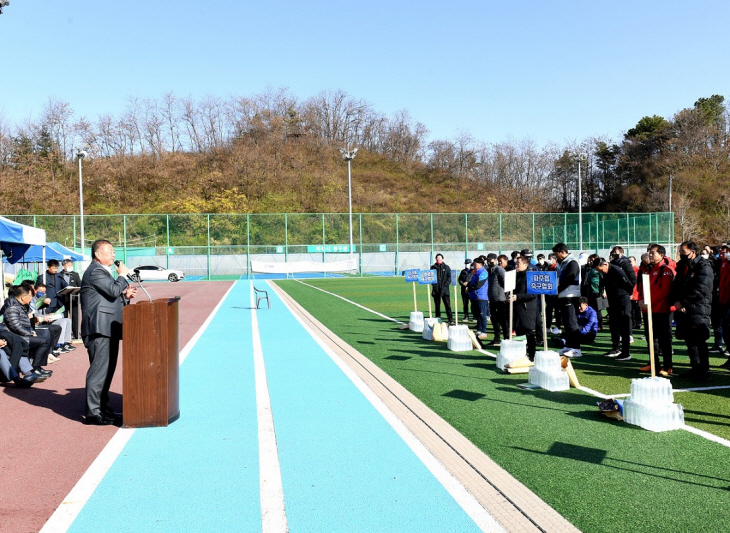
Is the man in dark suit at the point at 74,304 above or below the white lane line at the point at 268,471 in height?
above

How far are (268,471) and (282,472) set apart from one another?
119 millimetres

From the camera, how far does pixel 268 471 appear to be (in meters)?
4.80

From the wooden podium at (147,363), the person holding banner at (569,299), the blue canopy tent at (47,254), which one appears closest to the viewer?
the wooden podium at (147,363)

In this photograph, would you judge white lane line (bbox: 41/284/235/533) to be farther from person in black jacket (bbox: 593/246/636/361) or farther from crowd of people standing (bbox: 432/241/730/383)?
person in black jacket (bbox: 593/246/636/361)

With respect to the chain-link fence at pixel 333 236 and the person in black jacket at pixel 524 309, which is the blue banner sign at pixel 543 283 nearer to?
the person in black jacket at pixel 524 309

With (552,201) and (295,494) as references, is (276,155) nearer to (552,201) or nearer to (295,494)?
(552,201)

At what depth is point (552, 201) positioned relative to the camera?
89.4 metres

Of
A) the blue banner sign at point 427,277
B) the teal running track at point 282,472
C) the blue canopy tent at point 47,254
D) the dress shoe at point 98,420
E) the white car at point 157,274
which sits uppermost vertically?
the blue canopy tent at point 47,254

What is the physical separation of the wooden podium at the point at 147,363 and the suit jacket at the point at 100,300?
0.34 m

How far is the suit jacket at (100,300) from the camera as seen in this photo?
241 inches

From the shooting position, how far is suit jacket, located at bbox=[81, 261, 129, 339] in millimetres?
6133

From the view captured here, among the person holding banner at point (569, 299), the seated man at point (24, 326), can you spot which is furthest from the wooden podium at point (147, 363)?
the person holding banner at point (569, 299)

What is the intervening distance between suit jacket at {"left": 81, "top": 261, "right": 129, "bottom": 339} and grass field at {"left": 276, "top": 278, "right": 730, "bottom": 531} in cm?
360

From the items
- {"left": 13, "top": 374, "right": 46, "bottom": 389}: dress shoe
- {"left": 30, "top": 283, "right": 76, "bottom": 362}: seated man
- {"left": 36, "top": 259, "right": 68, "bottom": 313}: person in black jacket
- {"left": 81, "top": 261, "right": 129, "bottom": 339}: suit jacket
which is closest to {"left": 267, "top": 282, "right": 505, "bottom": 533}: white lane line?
{"left": 81, "top": 261, "right": 129, "bottom": 339}: suit jacket
